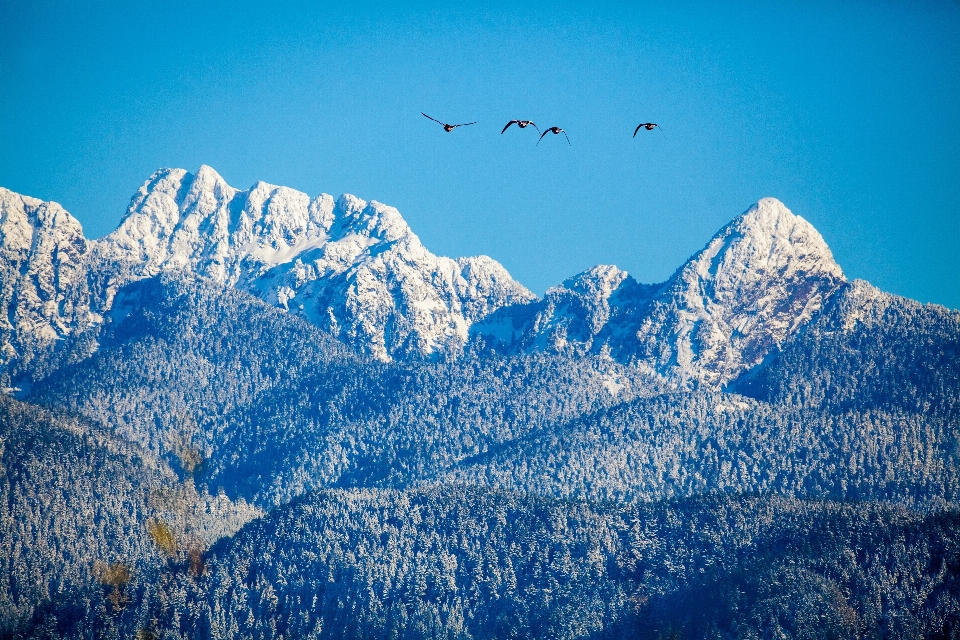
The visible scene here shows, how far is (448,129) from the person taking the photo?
12444 centimetres

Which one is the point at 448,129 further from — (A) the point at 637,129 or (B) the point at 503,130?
(A) the point at 637,129

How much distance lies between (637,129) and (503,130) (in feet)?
47.6

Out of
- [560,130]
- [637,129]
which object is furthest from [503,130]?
[637,129]

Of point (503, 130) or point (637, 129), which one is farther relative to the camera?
point (637, 129)

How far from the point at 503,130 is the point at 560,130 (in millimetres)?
4699

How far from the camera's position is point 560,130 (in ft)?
404

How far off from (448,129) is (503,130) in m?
5.22

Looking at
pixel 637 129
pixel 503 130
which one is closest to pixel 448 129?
pixel 503 130

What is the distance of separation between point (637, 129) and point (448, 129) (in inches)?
649

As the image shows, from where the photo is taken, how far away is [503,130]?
4779 inches

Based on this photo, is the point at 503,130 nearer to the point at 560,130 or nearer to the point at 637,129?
the point at 560,130
